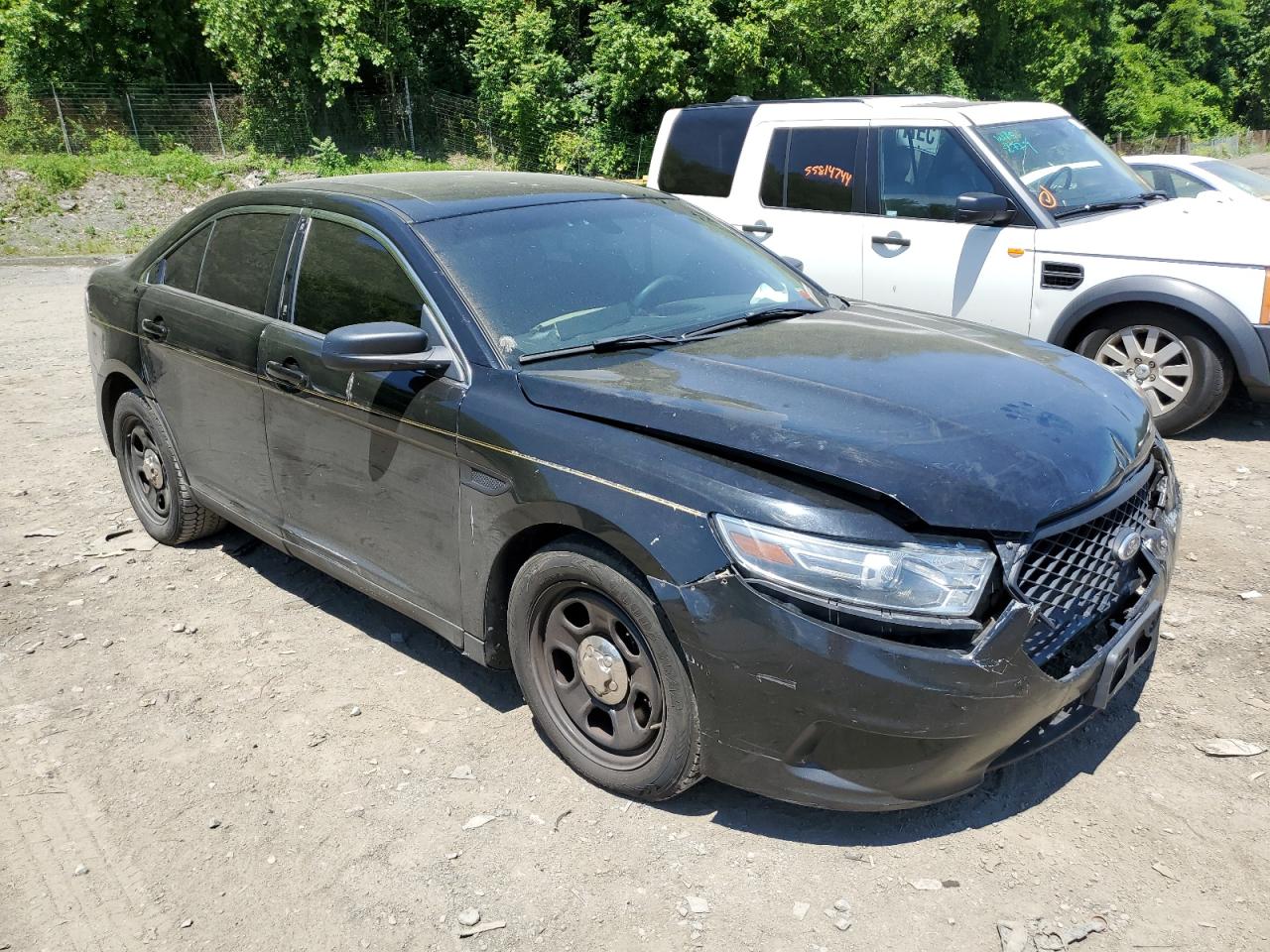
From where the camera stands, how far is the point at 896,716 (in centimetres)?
258

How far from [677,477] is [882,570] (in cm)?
59

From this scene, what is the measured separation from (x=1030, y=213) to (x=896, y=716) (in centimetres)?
469

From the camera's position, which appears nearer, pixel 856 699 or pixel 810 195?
pixel 856 699

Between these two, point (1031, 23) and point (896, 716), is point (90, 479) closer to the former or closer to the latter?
point (896, 716)

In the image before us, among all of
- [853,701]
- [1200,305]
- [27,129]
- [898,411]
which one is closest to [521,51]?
[27,129]

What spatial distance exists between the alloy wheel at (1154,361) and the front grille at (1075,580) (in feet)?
11.6

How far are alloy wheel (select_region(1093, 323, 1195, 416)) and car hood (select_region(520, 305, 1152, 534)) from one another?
112 inches

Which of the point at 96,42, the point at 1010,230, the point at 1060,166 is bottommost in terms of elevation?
the point at 1010,230

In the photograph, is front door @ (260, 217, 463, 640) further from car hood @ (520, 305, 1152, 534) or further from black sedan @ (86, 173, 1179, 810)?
car hood @ (520, 305, 1152, 534)

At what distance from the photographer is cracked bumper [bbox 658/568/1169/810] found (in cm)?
256

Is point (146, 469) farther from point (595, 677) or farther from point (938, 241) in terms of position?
point (938, 241)

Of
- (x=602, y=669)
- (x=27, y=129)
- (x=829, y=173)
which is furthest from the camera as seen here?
(x=27, y=129)

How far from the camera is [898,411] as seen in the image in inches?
117

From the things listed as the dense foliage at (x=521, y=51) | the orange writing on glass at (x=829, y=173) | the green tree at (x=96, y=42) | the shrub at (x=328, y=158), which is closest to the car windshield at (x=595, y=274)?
the orange writing on glass at (x=829, y=173)
